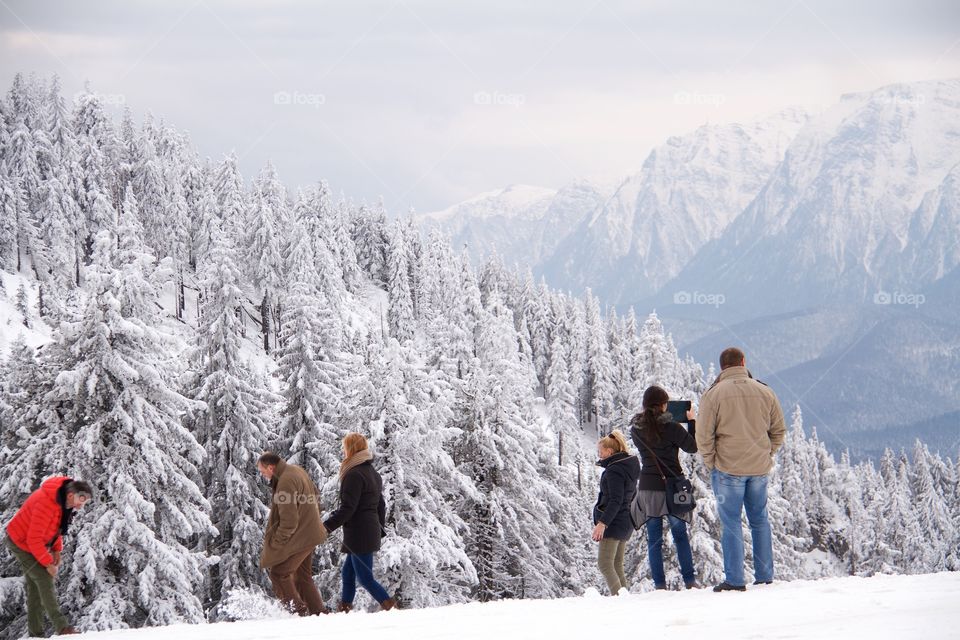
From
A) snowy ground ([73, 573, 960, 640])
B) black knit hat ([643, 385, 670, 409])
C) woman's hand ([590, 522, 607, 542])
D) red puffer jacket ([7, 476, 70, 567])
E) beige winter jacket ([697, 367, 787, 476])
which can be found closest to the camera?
snowy ground ([73, 573, 960, 640])

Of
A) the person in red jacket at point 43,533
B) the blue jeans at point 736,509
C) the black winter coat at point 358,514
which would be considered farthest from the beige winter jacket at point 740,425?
the person in red jacket at point 43,533

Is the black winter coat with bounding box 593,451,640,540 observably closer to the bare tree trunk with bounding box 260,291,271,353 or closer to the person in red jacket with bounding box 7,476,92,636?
the person in red jacket with bounding box 7,476,92,636

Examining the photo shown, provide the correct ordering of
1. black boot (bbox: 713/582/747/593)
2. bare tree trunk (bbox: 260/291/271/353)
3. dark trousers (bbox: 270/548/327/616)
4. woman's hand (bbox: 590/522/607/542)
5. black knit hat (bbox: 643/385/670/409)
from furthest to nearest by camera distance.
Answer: bare tree trunk (bbox: 260/291/271/353), dark trousers (bbox: 270/548/327/616), woman's hand (bbox: 590/522/607/542), black knit hat (bbox: 643/385/670/409), black boot (bbox: 713/582/747/593)

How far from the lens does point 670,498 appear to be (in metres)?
9.09

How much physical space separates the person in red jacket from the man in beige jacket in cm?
707

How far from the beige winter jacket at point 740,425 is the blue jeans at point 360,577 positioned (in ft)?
13.9

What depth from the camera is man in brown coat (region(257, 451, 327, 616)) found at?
9086 mm

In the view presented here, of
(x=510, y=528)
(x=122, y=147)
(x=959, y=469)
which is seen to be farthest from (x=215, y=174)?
(x=959, y=469)

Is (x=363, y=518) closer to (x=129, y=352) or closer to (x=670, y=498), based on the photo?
(x=670, y=498)

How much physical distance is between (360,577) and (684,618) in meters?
4.22

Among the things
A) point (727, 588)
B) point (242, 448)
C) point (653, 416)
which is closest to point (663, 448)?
point (653, 416)

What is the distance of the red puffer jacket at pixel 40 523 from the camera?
8562 mm

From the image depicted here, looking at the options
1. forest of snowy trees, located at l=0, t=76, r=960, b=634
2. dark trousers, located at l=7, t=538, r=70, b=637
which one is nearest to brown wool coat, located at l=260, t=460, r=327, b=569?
dark trousers, located at l=7, t=538, r=70, b=637
